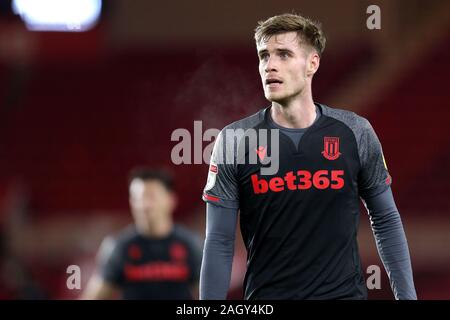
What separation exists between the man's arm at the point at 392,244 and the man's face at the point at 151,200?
3.14 m

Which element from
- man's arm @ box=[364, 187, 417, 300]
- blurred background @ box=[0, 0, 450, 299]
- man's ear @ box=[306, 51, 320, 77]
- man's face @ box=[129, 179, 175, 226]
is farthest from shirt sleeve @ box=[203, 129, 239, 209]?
blurred background @ box=[0, 0, 450, 299]

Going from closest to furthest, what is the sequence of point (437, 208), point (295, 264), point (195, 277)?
1. point (295, 264)
2. point (195, 277)
3. point (437, 208)

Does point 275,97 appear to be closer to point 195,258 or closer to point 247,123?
point 247,123

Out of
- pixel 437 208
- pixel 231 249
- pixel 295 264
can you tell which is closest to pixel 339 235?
pixel 295 264

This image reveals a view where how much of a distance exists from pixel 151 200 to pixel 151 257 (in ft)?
1.65

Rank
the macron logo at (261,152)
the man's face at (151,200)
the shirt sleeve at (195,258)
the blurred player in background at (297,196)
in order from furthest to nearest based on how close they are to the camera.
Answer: the man's face at (151,200) < the shirt sleeve at (195,258) < the macron logo at (261,152) < the blurred player in background at (297,196)

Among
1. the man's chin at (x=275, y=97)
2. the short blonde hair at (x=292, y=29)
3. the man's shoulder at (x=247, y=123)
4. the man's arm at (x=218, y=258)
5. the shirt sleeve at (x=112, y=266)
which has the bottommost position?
the man's arm at (x=218, y=258)

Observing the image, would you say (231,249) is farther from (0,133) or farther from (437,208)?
(0,133)

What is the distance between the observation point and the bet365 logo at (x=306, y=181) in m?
3.81

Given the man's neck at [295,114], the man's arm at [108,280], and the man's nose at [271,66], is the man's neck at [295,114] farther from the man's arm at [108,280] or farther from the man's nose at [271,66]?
the man's arm at [108,280]

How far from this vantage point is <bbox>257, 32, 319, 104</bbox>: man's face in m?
3.87

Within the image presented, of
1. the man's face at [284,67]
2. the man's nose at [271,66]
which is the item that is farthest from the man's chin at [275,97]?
the man's nose at [271,66]

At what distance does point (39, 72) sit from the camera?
1299 centimetres
